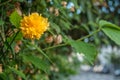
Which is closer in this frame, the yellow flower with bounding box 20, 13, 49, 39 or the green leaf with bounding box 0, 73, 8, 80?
the yellow flower with bounding box 20, 13, 49, 39

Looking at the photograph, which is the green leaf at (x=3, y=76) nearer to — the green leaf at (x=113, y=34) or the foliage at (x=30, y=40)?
the foliage at (x=30, y=40)

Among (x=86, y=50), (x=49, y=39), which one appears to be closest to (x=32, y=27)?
(x=86, y=50)

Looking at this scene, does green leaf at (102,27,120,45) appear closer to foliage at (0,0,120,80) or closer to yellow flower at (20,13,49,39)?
foliage at (0,0,120,80)

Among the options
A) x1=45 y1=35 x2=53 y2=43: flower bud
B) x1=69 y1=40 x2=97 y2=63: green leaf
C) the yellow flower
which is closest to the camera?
the yellow flower

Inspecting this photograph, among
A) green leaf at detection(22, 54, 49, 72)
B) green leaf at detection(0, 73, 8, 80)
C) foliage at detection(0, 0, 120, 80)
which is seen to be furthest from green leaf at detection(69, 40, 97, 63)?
green leaf at detection(0, 73, 8, 80)

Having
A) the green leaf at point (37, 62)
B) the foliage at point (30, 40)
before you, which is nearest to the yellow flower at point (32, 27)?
the foliage at point (30, 40)

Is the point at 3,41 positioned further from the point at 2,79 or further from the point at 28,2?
the point at 28,2

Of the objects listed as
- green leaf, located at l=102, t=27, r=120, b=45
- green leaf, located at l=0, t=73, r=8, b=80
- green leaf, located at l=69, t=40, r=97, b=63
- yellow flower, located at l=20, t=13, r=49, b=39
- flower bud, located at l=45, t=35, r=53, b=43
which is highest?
flower bud, located at l=45, t=35, r=53, b=43

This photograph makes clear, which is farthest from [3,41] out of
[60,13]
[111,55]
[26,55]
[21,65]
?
[111,55]
